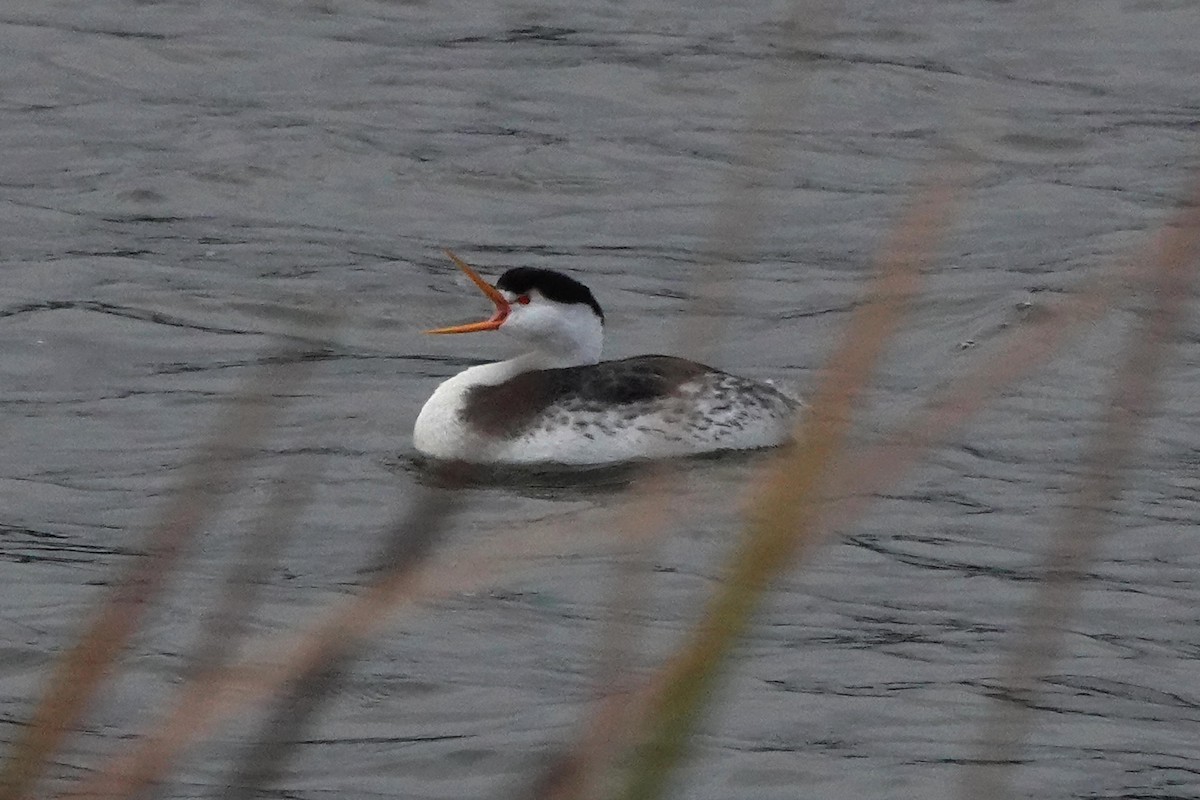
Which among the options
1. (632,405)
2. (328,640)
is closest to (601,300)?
(632,405)

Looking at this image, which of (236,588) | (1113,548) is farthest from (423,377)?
(236,588)

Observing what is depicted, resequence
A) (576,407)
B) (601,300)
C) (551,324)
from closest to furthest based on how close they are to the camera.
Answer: (576,407) → (551,324) → (601,300)

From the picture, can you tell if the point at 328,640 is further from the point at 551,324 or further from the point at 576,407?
the point at 551,324

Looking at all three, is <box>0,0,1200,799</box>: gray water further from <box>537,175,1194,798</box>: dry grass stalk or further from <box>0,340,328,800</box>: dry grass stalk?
<box>0,340,328,800</box>: dry grass stalk

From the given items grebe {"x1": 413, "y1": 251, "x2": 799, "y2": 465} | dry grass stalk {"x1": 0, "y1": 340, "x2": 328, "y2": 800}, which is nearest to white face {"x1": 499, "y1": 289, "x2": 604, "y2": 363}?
grebe {"x1": 413, "y1": 251, "x2": 799, "y2": 465}

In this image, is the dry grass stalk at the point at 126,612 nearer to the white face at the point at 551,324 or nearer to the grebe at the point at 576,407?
the grebe at the point at 576,407

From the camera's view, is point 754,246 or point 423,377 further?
point 754,246

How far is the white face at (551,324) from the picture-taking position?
1045 centimetres

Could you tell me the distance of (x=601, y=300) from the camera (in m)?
13.3

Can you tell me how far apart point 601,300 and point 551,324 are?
2.86 m

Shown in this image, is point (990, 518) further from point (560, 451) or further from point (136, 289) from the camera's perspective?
point (136, 289)

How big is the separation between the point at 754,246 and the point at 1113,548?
537 cm

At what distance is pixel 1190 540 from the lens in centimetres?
927

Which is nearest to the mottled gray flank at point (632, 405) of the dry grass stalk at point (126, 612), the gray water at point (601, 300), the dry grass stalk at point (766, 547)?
the gray water at point (601, 300)
